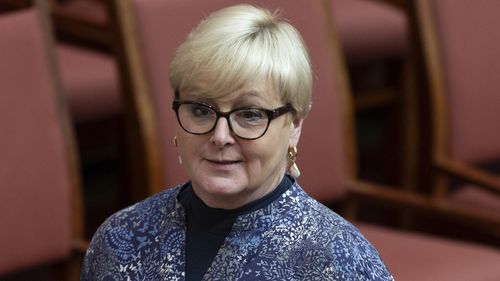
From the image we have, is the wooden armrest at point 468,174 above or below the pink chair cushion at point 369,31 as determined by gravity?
below

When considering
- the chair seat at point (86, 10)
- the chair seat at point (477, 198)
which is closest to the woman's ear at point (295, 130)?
the chair seat at point (477, 198)

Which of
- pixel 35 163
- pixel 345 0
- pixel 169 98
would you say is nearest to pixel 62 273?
pixel 35 163

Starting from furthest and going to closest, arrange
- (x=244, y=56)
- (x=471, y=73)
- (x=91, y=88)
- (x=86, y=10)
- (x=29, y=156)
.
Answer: (x=86, y=10)
(x=91, y=88)
(x=471, y=73)
(x=29, y=156)
(x=244, y=56)

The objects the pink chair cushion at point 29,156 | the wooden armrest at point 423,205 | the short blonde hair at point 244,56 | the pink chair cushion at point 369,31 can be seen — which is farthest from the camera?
the pink chair cushion at point 369,31

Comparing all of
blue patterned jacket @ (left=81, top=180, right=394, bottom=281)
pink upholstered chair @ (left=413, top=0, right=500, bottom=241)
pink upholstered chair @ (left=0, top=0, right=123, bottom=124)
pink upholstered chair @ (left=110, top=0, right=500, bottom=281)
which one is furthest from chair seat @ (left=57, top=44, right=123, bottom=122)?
blue patterned jacket @ (left=81, top=180, right=394, bottom=281)

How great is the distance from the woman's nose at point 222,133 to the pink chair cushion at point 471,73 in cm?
75

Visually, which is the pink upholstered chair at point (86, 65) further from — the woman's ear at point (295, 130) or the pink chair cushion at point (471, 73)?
the woman's ear at point (295, 130)

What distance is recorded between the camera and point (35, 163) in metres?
1.31

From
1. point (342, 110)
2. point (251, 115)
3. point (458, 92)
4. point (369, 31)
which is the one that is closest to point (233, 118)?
point (251, 115)

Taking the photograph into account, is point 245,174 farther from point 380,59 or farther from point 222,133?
point 380,59

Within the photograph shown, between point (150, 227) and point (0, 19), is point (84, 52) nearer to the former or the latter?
point (0, 19)

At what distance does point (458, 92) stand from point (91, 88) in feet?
1.69

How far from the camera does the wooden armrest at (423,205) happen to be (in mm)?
1466

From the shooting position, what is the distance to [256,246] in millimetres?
873
